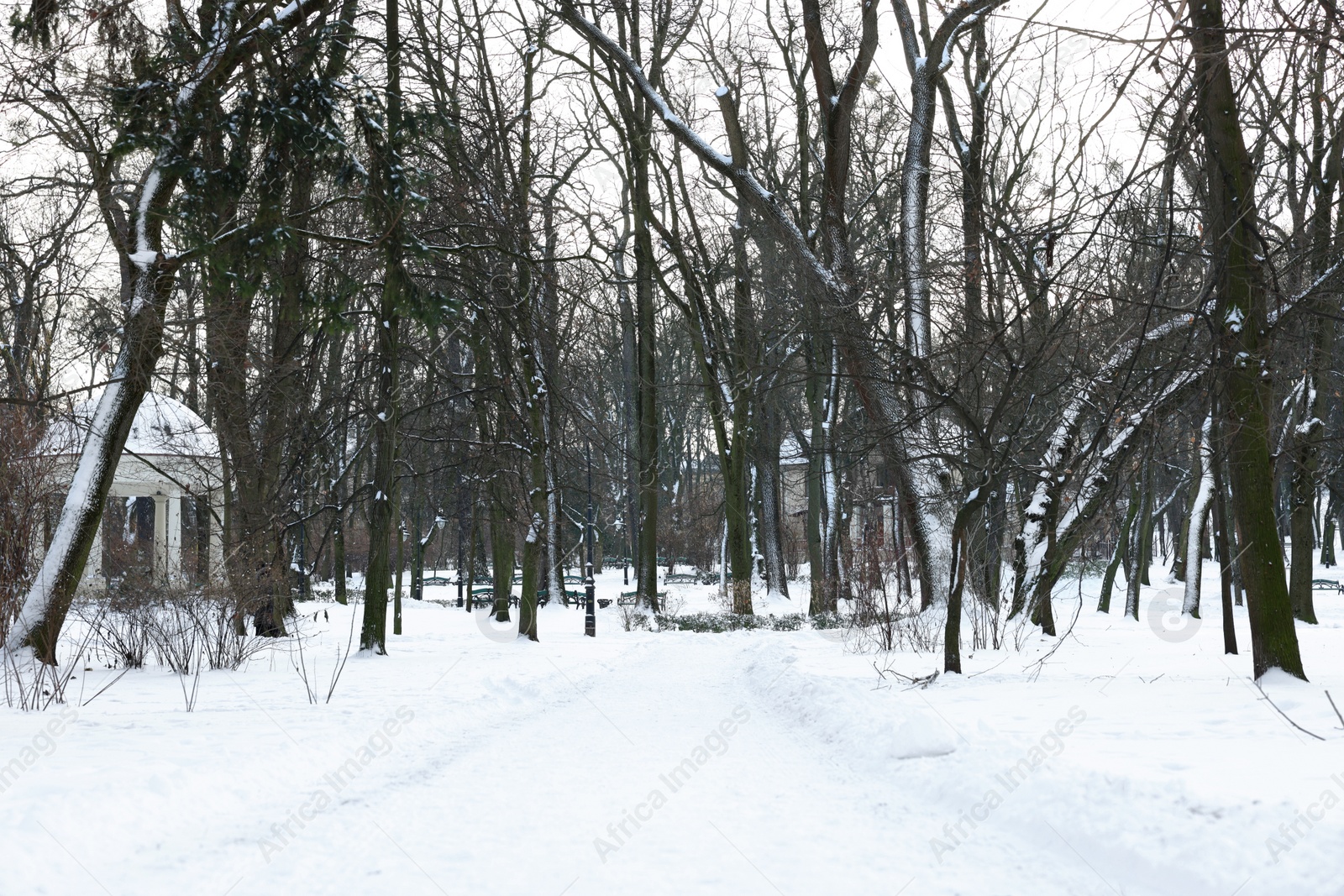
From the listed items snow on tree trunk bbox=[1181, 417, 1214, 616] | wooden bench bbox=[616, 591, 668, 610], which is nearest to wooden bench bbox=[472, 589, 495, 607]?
wooden bench bbox=[616, 591, 668, 610]

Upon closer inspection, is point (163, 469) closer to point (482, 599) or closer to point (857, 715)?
point (482, 599)

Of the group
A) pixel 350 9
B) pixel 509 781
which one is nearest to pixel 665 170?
pixel 350 9

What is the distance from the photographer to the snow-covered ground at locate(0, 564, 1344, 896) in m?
4.16

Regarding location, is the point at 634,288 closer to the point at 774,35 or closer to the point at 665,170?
the point at 665,170

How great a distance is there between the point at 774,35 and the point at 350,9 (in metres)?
10.5

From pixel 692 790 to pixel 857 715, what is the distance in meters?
2.44

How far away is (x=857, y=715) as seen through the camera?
26.0 feet

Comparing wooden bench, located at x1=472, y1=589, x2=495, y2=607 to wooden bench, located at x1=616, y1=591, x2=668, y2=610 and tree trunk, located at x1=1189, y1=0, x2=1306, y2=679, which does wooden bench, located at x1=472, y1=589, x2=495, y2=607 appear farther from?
tree trunk, located at x1=1189, y1=0, x2=1306, y2=679

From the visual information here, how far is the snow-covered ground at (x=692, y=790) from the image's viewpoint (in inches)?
164

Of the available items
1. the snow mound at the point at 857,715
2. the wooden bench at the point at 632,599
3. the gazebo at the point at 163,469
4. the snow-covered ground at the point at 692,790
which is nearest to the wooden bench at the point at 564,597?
the wooden bench at the point at 632,599

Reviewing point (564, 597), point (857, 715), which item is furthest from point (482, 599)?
point (857, 715)

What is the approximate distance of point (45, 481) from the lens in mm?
14336

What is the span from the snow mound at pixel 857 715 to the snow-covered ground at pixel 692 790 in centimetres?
3

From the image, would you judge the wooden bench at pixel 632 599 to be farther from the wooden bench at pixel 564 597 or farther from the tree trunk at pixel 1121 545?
the tree trunk at pixel 1121 545
